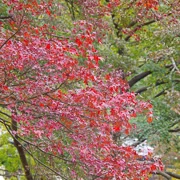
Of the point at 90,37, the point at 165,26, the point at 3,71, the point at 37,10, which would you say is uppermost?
the point at 165,26

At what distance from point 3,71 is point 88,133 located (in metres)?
1.13

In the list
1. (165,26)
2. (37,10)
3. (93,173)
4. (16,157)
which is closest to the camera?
(93,173)

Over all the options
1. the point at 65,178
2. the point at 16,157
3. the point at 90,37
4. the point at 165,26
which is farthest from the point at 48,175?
the point at 165,26

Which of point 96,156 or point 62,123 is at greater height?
point 62,123

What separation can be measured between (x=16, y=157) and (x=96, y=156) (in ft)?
11.2

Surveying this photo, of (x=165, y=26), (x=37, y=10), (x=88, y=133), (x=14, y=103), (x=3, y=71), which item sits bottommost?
(x=88, y=133)

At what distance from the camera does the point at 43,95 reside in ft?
10.6

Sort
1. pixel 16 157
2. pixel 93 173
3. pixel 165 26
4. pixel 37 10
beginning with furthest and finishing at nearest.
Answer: pixel 16 157 → pixel 165 26 → pixel 37 10 → pixel 93 173

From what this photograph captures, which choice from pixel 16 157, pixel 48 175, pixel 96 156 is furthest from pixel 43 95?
pixel 16 157

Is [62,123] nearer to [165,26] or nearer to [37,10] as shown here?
[37,10]

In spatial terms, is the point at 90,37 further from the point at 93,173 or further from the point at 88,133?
the point at 93,173

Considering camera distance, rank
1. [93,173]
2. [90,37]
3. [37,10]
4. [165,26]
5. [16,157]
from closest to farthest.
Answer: [90,37], [93,173], [37,10], [165,26], [16,157]

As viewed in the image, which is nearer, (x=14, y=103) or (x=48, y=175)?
(x=14, y=103)

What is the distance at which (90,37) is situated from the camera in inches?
123
